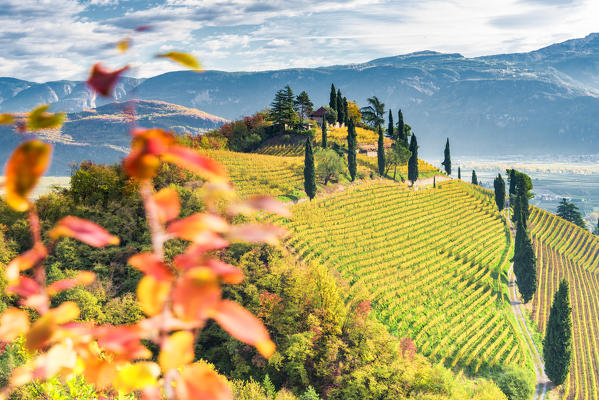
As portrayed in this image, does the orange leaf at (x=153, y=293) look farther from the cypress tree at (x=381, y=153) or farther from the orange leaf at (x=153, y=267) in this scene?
the cypress tree at (x=381, y=153)

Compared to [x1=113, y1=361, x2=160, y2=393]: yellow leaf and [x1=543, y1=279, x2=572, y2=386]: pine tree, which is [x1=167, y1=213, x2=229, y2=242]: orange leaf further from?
[x1=543, y1=279, x2=572, y2=386]: pine tree

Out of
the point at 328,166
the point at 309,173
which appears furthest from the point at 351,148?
the point at 309,173

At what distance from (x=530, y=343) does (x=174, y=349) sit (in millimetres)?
43532

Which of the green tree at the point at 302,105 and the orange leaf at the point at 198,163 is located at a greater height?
the green tree at the point at 302,105

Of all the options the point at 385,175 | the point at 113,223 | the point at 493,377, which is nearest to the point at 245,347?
the point at 113,223

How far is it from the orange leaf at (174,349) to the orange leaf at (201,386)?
0.03 m

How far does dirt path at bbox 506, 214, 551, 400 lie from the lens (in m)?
31.2

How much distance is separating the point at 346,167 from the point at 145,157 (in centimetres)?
5489

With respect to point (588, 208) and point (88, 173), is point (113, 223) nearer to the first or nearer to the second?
point (88, 173)

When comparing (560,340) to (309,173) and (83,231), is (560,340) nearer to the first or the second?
(309,173)

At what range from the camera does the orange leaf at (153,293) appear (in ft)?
2.46

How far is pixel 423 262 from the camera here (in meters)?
37.9

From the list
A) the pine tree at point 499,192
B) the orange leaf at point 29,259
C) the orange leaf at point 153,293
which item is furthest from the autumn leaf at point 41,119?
the pine tree at point 499,192

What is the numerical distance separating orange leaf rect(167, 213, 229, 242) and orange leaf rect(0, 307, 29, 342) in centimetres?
55
